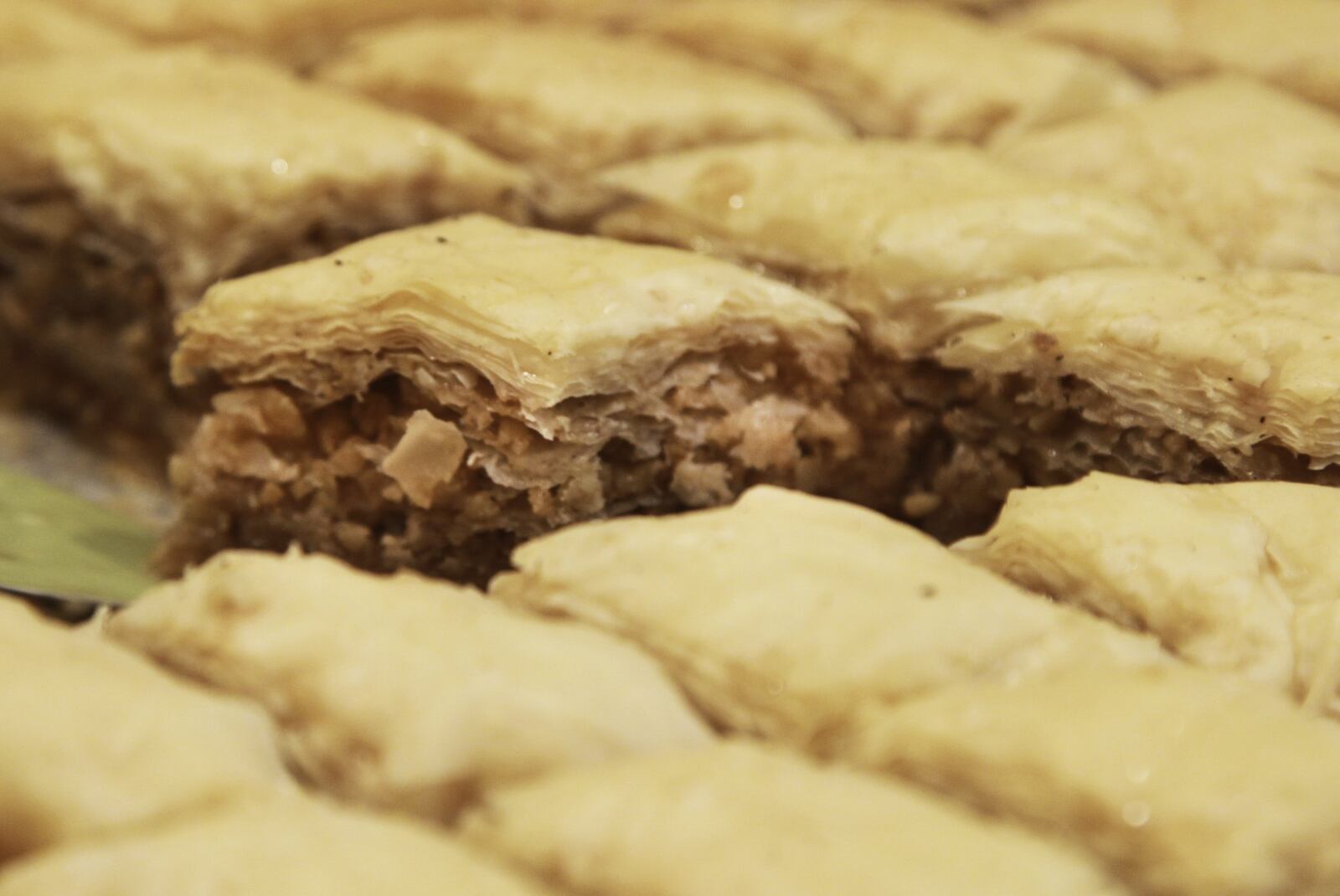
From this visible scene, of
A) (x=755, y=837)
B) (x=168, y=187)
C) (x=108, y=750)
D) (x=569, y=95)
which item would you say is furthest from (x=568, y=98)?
(x=755, y=837)

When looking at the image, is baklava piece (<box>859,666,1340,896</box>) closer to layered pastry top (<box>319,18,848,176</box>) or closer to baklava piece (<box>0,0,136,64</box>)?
layered pastry top (<box>319,18,848,176</box>)

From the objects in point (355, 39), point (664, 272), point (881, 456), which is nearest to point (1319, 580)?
point (881, 456)

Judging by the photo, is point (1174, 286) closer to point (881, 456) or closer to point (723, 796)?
point (881, 456)

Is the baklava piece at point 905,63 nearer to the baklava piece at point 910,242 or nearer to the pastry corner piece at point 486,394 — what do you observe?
the baklava piece at point 910,242

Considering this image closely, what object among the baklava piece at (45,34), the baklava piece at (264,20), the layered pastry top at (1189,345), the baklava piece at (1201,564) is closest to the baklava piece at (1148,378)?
the layered pastry top at (1189,345)

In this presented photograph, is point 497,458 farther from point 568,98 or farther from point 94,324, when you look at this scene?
point 94,324

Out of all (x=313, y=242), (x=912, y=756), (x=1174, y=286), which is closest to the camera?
(x=912, y=756)
